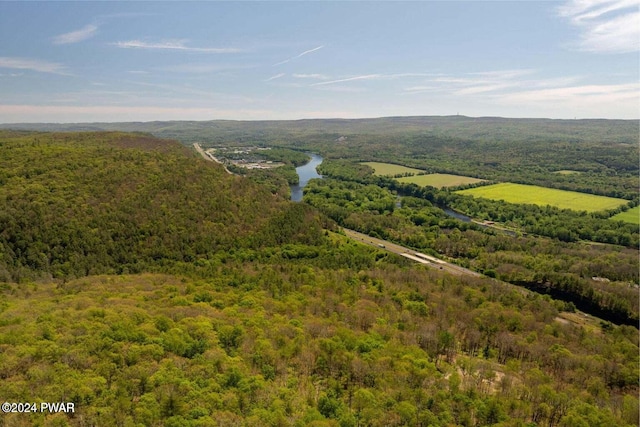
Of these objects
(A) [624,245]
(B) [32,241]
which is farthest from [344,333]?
(A) [624,245]

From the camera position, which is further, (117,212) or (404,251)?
(404,251)

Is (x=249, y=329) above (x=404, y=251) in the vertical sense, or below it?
above

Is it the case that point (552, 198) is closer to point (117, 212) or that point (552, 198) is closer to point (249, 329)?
point (249, 329)

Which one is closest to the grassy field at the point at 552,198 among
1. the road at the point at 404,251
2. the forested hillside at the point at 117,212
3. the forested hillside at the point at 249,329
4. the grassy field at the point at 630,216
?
the grassy field at the point at 630,216

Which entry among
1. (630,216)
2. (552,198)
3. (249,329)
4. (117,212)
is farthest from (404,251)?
(552,198)

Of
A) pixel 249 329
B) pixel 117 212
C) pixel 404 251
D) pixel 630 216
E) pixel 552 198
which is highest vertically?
pixel 117 212

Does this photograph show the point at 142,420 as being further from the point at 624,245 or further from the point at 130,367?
the point at 624,245

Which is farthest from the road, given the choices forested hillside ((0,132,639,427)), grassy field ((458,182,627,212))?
grassy field ((458,182,627,212))

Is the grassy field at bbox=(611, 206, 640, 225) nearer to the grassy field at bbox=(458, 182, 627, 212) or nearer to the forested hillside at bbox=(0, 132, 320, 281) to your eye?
the grassy field at bbox=(458, 182, 627, 212)

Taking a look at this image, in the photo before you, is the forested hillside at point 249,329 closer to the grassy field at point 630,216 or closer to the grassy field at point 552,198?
the grassy field at point 630,216
